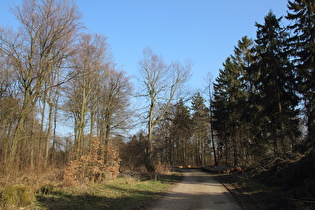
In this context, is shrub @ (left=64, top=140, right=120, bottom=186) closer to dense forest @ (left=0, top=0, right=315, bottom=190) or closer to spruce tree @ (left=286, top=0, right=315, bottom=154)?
dense forest @ (left=0, top=0, right=315, bottom=190)

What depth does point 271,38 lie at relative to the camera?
70.7 feet

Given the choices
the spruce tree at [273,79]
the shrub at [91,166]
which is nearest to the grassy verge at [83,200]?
the shrub at [91,166]

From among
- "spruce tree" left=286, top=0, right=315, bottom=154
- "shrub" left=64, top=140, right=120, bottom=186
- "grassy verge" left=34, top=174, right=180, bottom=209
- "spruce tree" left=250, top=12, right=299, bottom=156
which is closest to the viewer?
"grassy verge" left=34, top=174, right=180, bottom=209

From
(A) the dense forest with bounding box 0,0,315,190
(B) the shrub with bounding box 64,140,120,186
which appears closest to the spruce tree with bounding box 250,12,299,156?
Answer: (A) the dense forest with bounding box 0,0,315,190

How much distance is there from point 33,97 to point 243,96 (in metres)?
23.9

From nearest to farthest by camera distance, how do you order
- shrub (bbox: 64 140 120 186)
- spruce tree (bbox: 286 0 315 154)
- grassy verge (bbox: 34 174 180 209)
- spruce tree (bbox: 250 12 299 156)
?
grassy verge (bbox: 34 174 180 209), shrub (bbox: 64 140 120 186), spruce tree (bbox: 286 0 315 154), spruce tree (bbox: 250 12 299 156)

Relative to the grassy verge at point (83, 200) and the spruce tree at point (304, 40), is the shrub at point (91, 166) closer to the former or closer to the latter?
the grassy verge at point (83, 200)

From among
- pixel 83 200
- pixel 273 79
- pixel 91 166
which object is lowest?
pixel 83 200

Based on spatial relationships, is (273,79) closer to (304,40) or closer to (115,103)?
(304,40)

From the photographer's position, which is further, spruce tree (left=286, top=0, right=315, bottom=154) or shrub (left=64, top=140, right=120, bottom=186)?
spruce tree (left=286, top=0, right=315, bottom=154)

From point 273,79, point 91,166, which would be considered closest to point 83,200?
point 91,166

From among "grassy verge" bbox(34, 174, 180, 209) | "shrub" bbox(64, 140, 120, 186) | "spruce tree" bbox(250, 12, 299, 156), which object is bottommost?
"grassy verge" bbox(34, 174, 180, 209)

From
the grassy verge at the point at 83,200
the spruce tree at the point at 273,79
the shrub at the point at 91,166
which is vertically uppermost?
the spruce tree at the point at 273,79

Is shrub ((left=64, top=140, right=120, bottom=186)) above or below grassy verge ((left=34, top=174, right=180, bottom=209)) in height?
above
